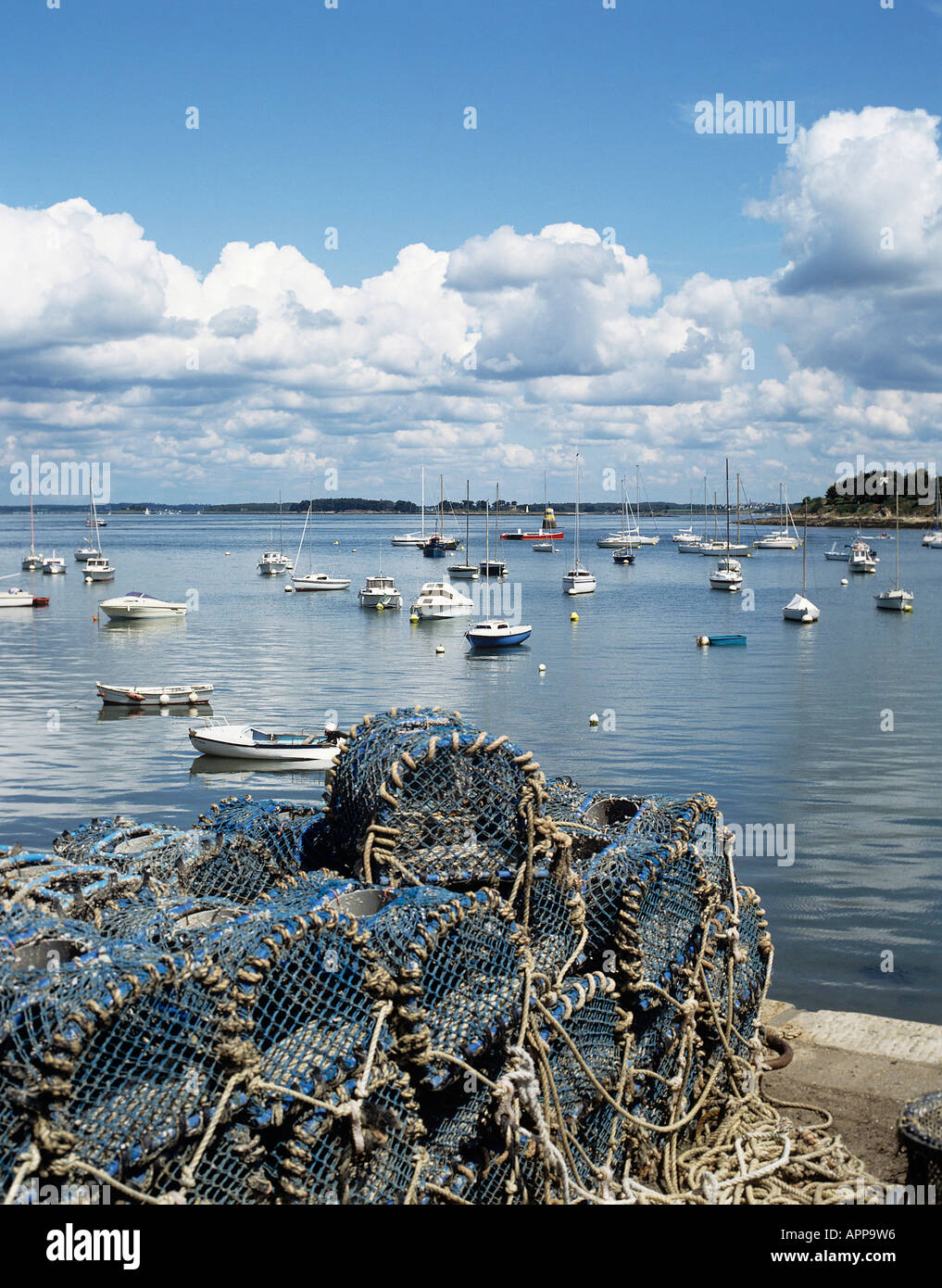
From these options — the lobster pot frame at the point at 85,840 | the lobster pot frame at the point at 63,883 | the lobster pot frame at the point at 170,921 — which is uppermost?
the lobster pot frame at the point at 170,921

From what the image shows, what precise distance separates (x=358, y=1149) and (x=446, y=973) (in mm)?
824

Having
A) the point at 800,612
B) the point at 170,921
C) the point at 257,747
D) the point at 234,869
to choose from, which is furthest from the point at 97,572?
the point at 170,921

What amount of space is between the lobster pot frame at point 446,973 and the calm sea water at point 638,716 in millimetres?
7336

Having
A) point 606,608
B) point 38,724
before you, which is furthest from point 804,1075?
point 606,608

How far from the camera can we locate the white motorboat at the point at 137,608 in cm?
5469

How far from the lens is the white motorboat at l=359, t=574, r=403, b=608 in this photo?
61562 millimetres

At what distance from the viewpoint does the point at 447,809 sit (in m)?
5.54

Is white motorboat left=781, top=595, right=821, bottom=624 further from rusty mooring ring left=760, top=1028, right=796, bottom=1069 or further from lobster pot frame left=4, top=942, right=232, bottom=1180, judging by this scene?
lobster pot frame left=4, top=942, right=232, bottom=1180

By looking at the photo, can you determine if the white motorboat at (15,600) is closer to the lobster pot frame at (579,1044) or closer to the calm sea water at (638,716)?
the calm sea water at (638,716)

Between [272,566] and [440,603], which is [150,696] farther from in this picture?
[272,566]

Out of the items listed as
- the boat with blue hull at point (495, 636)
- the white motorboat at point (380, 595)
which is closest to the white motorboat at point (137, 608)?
the white motorboat at point (380, 595)

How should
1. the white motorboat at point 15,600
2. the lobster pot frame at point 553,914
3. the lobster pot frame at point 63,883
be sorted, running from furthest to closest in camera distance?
the white motorboat at point 15,600 < the lobster pot frame at point 63,883 < the lobster pot frame at point 553,914

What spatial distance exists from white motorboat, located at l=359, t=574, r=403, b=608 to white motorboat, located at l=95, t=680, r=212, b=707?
29380mm
